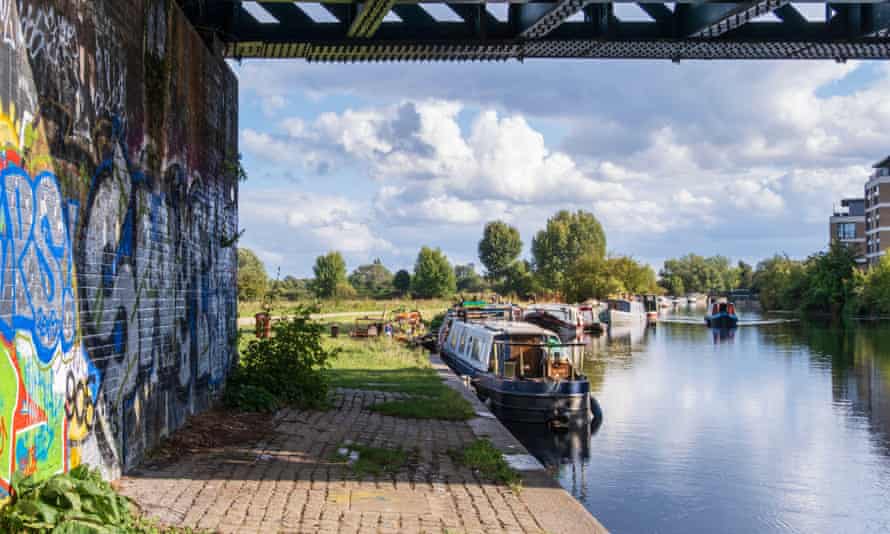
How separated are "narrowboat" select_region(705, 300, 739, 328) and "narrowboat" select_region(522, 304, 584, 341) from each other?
14.9 m

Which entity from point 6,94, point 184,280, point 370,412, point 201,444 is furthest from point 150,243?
point 370,412

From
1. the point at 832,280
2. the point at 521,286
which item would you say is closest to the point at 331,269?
the point at 521,286

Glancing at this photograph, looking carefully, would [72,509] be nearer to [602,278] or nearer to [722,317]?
[722,317]

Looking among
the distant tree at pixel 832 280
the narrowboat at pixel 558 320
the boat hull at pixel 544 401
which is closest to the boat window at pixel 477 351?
the boat hull at pixel 544 401

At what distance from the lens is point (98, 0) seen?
283 inches

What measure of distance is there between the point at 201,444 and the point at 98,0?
4.75 m

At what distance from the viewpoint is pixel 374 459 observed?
380 inches

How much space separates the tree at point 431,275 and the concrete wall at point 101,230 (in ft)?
252

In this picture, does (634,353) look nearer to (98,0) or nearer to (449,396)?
(449,396)

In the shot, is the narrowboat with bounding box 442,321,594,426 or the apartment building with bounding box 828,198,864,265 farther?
the apartment building with bounding box 828,198,864,265

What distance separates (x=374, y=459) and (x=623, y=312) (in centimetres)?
5685

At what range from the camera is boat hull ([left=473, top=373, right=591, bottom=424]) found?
17.8 meters

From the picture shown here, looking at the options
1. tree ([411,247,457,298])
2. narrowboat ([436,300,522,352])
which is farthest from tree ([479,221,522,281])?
narrowboat ([436,300,522,352])

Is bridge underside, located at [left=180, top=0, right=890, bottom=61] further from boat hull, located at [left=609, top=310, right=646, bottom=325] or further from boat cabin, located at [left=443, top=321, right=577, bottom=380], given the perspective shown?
boat hull, located at [left=609, top=310, right=646, bottom=325]
